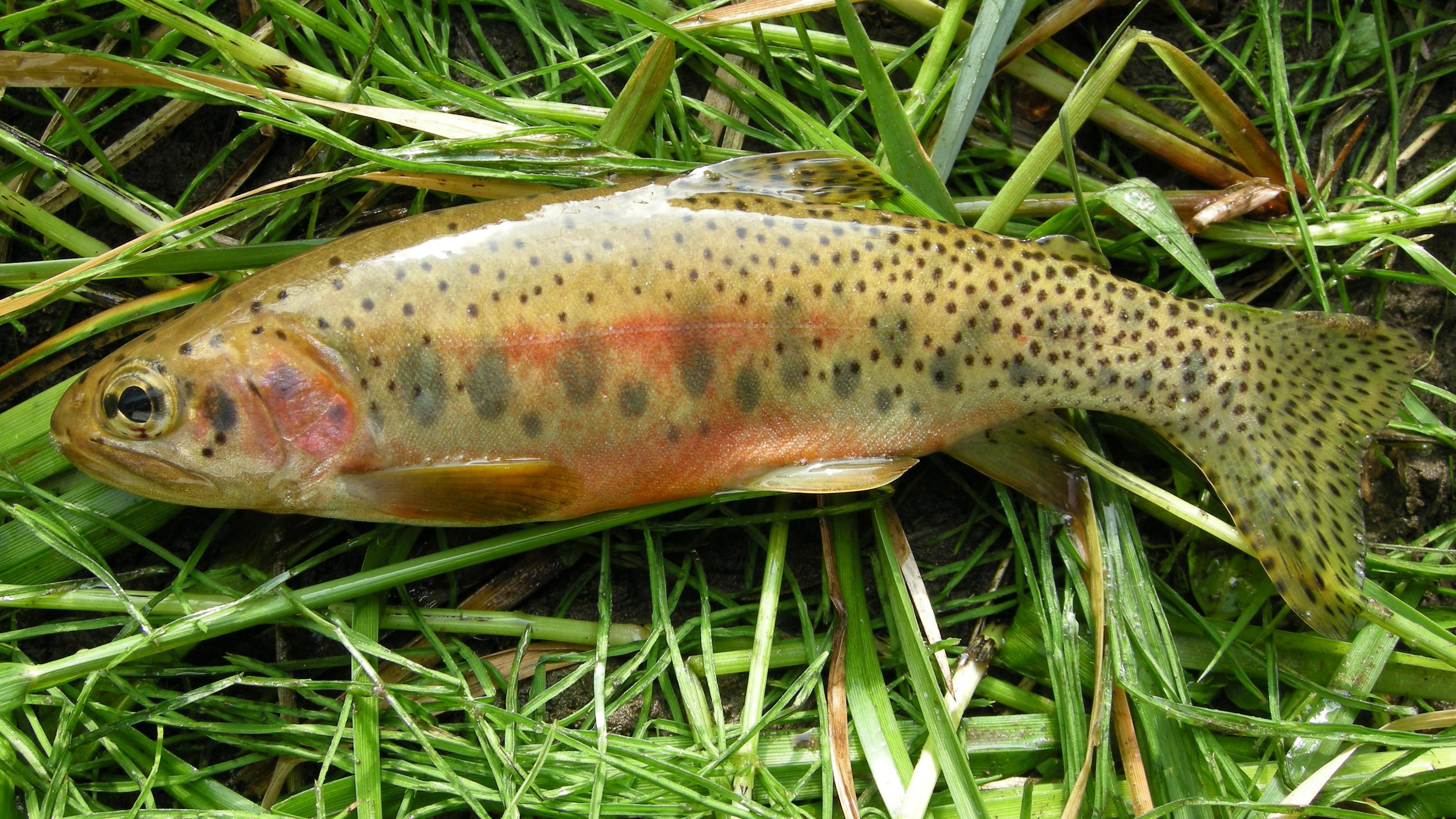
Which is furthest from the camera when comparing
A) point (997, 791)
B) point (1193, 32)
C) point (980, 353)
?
point (1193, 32)

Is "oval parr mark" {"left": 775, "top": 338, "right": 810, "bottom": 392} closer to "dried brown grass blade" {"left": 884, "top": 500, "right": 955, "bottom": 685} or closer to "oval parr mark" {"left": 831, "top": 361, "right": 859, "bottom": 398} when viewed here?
"oval parr mark" {"left": 831, "top": 361, "right": 859, "bottom": 398}

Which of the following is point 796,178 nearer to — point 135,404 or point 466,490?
point 466,490

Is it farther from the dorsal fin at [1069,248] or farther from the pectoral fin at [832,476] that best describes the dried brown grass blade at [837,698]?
the dorsal fin at [1069,248]

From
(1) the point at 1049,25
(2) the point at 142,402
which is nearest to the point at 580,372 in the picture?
(2) the point at 142,402

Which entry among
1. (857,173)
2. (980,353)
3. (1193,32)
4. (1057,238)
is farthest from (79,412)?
(1193,32)

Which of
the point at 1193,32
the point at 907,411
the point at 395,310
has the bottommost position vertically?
the point at 907,411

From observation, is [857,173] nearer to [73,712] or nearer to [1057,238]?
[1057,238]
